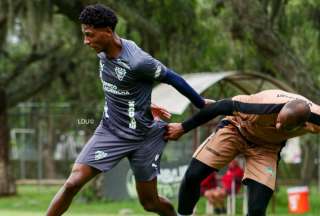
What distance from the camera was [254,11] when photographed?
17.3m

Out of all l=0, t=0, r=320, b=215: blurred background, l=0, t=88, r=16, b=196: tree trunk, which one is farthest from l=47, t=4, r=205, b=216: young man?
l=0, t=88, r=16, b=196: tree trunk

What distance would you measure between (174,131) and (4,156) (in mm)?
18586

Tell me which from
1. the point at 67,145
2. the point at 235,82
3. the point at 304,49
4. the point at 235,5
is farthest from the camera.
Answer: the point at 67,145

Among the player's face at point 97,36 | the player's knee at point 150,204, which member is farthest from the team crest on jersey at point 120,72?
the player's knee at point 150,204

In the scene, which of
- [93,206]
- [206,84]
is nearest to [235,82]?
[206,84]

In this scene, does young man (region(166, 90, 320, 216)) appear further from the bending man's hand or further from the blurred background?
the blurred background

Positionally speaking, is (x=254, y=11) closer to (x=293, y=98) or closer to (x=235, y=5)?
(x=235, y=5)

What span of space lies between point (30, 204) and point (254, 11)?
8.10 meters

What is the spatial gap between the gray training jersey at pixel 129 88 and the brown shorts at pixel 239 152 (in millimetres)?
Answer: 774

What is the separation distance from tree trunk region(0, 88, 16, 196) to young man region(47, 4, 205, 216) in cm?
1831

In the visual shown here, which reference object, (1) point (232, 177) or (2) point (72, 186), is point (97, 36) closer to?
(2) point (72, 186)

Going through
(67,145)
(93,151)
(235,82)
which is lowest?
(67,145)

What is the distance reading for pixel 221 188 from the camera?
18859 mm

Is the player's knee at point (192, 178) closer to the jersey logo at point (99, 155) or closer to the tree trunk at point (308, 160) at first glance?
the jersey logo at point (99, 155)
